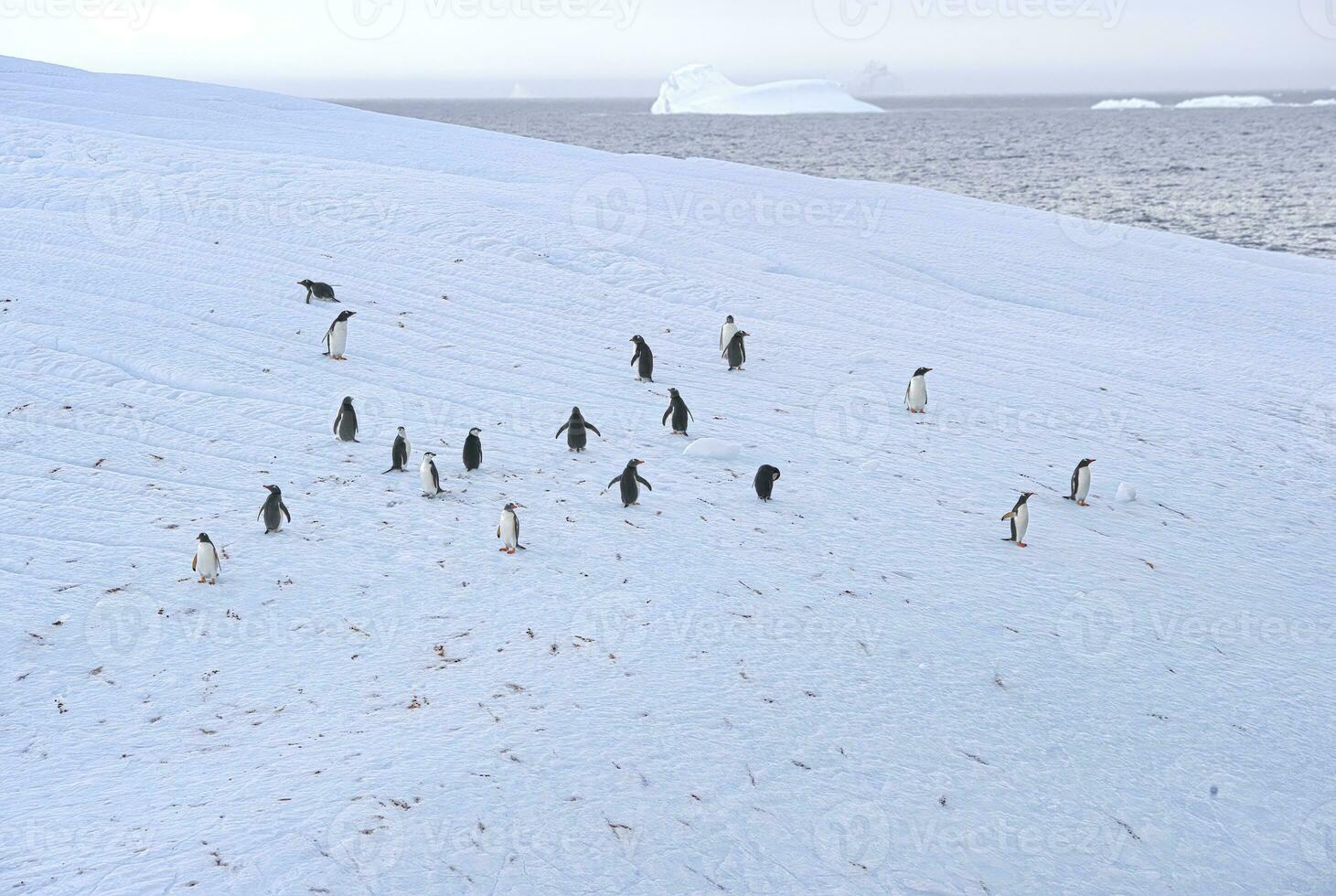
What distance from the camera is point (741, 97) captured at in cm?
16888

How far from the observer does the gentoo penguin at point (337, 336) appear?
10938mm

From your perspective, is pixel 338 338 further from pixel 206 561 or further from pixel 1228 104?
pixel 1228 104

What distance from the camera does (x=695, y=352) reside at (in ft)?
41.6

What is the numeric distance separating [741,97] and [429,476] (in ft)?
565

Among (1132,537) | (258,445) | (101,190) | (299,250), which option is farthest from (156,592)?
(101,190)

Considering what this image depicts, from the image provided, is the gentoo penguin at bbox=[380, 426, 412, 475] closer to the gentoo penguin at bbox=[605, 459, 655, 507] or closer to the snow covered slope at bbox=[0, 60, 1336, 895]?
the snow covered slope at bbox=[0, 60, 1336, 895]

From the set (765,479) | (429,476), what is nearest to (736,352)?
(765,479)

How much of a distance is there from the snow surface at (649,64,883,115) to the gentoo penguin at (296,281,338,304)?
162 meters

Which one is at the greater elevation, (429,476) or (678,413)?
(678,413)

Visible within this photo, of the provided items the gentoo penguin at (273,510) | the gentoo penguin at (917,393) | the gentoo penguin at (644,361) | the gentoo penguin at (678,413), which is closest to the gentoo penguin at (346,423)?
the gentoo penguin at (273,510)

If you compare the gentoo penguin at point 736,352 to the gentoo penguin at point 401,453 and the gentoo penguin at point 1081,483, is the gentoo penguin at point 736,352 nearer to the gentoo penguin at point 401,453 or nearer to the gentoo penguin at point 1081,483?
the gentoo penguin at point 1081,483

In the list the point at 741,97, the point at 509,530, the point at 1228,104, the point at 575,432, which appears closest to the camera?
the point at 509,530

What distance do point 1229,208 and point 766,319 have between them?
3517 cm

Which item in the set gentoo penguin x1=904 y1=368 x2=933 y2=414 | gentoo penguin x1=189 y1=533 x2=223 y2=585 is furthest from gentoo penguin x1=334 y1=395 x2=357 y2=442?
gentoo penguin x1=904 y1=368 x2=933 y2=414
